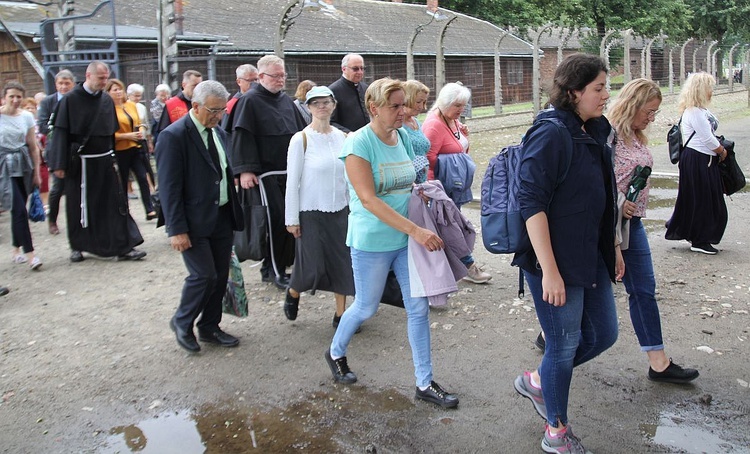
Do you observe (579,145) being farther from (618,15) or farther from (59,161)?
(618,15)

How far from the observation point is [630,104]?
14.2ft

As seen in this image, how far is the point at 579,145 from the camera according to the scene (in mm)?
3268

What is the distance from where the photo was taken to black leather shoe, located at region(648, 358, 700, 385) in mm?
4344

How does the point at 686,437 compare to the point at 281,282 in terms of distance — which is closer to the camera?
the point at 686,437

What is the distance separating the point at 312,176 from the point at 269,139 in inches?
43.2

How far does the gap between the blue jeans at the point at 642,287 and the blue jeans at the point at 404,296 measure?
1.28 meters

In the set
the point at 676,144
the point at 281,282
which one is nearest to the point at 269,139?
the point at 281,282

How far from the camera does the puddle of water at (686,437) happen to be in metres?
3.65

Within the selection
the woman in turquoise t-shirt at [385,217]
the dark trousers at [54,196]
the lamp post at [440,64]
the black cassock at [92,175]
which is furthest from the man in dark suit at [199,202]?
the lamp post at [440,64]

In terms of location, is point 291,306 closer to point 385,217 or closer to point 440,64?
point 385,217

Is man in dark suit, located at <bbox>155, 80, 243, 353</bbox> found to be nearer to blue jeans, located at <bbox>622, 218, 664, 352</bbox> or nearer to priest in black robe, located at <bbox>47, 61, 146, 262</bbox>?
blue jeans, located at <bbox>622, 218, 664, 352</bbox>

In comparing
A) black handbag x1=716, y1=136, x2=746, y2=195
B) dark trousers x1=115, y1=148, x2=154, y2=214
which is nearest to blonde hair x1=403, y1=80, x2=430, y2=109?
black handbag x1=716, y1=136, x2=746, y2=195

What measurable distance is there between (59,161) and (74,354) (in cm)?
300

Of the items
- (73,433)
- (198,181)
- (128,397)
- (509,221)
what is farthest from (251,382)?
(509,221)
